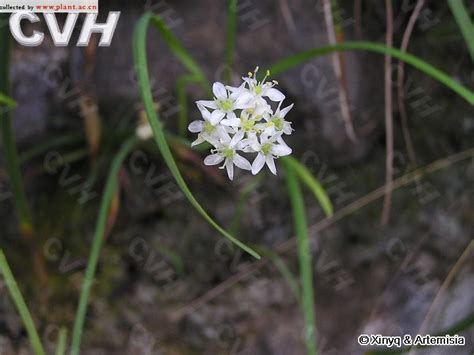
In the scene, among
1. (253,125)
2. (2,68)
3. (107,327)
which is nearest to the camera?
(253,125)

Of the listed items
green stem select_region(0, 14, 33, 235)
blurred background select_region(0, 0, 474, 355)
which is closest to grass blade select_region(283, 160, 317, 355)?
blurred background select_region(0, 0, 474, 355)

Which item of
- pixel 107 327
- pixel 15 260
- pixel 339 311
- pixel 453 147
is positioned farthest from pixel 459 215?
pixel 15 260

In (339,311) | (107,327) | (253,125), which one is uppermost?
(253,125)

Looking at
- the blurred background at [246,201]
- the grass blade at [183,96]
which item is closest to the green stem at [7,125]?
the blurred background at [246,201]

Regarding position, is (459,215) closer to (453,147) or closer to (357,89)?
(453,147)

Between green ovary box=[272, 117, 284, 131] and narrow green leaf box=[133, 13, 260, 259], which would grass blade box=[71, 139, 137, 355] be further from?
green ovary box=[272, 117, 284, 131]

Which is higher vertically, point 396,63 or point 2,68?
point 2,68

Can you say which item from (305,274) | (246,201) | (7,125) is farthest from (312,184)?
(7,125)

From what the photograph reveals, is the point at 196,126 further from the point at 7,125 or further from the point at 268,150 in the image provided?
the point at 7,125
